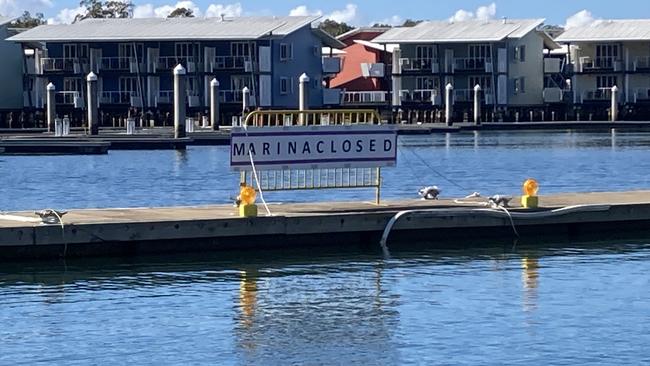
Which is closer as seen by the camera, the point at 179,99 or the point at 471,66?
the point at 179,99

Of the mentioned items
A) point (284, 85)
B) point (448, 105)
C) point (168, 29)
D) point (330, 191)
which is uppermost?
point (168, 29)

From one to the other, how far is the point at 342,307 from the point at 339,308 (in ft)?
0.39

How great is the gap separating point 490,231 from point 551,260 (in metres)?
1.91

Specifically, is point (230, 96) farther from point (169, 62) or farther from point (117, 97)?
point (117, 97)

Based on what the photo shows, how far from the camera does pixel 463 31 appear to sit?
379ft

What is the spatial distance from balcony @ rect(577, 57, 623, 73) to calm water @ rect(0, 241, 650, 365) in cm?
8511

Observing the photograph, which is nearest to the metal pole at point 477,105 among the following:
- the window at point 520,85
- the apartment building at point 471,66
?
the apartment building at point 471,66

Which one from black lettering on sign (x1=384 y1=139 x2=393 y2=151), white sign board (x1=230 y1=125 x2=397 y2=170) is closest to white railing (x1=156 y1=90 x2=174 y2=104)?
white sign board (x1=230 y1=125 x2=397 y2=170)

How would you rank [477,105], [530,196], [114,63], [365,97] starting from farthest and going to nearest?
[365,97] → [114,63] → [477,105] → [530,196]

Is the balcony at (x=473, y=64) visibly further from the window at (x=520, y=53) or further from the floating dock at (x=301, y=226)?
the floating dock at (x=301, y=226)

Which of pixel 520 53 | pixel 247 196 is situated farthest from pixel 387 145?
pixel 520 53

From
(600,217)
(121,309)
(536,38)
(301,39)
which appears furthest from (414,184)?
(536,38)

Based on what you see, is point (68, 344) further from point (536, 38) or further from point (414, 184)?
point (536, 38)

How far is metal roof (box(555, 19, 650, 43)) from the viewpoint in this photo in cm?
11488
